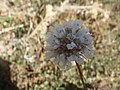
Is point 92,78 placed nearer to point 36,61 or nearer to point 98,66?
point 98,66

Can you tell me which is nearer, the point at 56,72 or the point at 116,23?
the point at 56,72

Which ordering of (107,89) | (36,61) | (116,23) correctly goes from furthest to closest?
1. (116,23)
2. (36,61)
3. (107,89)

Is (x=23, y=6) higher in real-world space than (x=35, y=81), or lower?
higher

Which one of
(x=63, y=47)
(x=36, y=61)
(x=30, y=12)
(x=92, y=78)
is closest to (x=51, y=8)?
(x=30, y=12)

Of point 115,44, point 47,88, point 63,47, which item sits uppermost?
point 63,47

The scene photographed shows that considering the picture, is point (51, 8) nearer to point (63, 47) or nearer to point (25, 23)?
point (25, 23)

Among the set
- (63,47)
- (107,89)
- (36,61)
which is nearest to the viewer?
(63,47)

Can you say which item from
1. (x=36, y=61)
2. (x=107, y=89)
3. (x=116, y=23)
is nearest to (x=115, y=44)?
(x=116, y=23)
